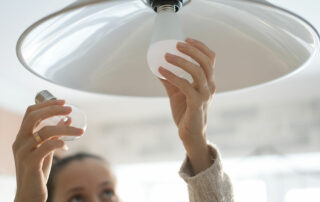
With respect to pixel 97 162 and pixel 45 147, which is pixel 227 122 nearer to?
pixel 97 162

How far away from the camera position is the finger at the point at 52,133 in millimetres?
422

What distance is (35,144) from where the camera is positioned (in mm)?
452

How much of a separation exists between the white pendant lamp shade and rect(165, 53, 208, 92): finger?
87 mm

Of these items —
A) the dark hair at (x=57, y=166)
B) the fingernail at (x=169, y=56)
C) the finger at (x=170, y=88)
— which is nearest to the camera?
the fingernail at (x=169, y=56)

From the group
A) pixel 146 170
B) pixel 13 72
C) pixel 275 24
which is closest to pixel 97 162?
pixel 275 24

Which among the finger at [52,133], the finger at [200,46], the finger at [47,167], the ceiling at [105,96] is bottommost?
the finger at [47,167]

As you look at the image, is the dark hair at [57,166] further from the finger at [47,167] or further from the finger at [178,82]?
the finger at [178,82]

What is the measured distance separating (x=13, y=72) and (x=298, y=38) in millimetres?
1918

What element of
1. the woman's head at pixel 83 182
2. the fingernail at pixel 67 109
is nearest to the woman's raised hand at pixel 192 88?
the fingernail at pixel 67 109

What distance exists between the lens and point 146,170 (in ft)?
9.04

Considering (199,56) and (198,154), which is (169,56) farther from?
(198,154)

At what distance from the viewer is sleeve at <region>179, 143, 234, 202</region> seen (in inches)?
25.4

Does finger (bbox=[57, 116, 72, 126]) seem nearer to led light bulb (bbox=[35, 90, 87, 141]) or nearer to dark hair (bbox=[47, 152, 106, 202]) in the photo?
led light bulb (bbox=[35, 90, 87, 141])

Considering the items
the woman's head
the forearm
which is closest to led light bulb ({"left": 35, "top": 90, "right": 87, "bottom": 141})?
the forearm
